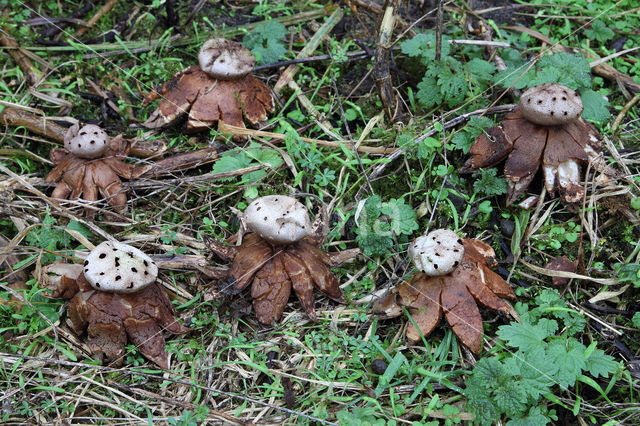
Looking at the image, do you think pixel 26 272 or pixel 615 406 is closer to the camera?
pixel 615 406

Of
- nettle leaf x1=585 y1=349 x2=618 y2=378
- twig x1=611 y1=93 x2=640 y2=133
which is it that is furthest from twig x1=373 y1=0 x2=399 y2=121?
nettle leaf x1=585 y1=349 x2=618 y2=378

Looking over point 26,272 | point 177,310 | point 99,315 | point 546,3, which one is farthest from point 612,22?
point 26,272

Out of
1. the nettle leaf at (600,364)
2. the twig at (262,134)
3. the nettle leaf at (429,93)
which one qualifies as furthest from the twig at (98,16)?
the nettle leaf at (600,364)

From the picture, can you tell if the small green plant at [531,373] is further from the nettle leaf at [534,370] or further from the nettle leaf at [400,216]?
the nettle leaf at [400,216]

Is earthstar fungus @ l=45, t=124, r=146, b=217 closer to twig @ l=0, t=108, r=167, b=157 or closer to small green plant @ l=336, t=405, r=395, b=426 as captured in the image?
twig @ l=0, t=108, r=167, b=157

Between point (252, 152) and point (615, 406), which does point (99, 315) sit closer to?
point (252, 152)

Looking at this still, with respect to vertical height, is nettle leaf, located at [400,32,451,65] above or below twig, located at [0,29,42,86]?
above
